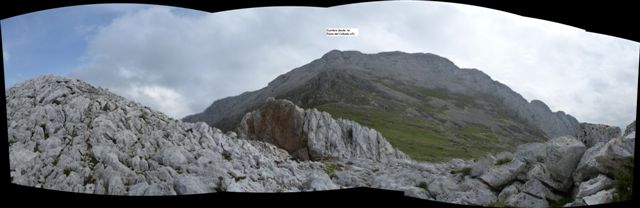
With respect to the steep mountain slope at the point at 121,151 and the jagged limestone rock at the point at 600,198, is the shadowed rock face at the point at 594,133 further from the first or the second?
the steep mountain slope at the point at 121,151

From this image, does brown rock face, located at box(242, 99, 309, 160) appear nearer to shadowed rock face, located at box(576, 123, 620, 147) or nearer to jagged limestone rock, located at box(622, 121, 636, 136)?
shadowed rock face, located at box(576, 123, 620, 147)

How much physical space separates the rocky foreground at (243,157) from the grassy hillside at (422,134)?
0.75 feet

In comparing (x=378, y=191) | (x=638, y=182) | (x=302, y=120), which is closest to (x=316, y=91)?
(x=302, y=120)

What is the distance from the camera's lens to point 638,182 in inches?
443

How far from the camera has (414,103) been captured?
1379 centimetres

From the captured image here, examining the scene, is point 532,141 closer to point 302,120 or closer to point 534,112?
point 534,112

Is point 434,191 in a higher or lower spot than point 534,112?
lower

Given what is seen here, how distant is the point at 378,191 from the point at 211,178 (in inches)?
163

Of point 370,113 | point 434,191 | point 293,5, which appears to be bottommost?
point 434,191

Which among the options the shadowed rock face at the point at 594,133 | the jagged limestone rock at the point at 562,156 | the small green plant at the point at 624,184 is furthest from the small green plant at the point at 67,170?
the small green plant at the point at 624,184

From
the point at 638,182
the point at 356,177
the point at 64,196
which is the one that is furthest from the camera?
the point at 356,177

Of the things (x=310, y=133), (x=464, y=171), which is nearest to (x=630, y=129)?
(x=464, y=171)

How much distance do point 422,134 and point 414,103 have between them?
845 mm

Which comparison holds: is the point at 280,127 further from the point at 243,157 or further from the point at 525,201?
the point at 525,201
